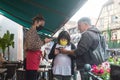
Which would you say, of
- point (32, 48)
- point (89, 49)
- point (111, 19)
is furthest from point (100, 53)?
point (111, 19)

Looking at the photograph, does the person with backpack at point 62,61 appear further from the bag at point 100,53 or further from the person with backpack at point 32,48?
the bag at point 100,53

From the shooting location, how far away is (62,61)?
18.3 ft

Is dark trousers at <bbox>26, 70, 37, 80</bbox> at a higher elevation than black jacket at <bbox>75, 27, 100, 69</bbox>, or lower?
lower

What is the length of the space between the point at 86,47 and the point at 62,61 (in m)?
0.82

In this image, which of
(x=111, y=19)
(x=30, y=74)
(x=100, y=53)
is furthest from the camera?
(x=111, y=19)

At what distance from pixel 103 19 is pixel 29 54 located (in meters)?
57.8

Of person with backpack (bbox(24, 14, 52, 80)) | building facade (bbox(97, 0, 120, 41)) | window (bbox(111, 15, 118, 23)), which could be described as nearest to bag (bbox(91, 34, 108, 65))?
person with backpack (bbox(24, 14, 52, 80))

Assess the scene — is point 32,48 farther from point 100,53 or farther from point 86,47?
point 100,53

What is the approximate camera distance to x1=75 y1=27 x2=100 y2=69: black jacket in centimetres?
491

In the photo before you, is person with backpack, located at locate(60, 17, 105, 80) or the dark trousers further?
the dark trousers

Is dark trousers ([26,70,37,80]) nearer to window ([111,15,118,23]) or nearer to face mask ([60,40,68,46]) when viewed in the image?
face mask ([60,40,68,46])

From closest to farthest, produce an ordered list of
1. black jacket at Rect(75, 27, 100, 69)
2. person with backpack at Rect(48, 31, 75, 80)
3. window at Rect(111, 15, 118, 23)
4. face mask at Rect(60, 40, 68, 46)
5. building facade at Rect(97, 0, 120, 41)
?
black jacket at Rect(75, 27, 100, 69) → person with backpack at Rect(48, 31, 75, 80) → face mask at Rect(60, 40, 68, 46) → building facade at Rect(97, 0, 120, 41) → window at Rect(111, 15, 118, 23)

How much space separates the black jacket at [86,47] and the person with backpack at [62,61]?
0.54 meters

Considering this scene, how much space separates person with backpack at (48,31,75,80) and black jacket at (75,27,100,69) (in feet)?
1.77
